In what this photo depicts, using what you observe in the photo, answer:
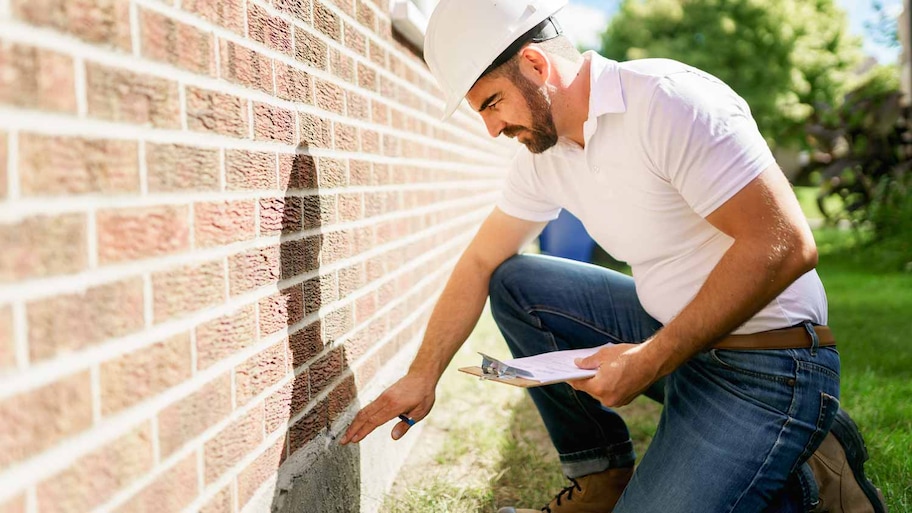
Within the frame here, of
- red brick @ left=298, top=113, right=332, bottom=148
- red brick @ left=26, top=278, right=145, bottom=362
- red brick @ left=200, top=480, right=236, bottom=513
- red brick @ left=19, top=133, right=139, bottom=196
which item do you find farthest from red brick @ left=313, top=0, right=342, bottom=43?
red brick @ left=200, top=480, right=236, bottom=513

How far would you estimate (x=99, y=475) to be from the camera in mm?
1028

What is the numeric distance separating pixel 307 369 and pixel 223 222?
1.94 feet

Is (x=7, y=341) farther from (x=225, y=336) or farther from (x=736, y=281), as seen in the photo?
(x=736, y=281)

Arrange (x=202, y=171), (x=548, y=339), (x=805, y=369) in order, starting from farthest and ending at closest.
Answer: (x=548, y=339) < (x=805, y=369) < (x=202, y=171)

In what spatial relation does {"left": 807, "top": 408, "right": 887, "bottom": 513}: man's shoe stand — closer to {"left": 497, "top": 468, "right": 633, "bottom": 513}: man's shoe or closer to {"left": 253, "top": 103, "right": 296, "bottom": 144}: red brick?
{"left": 497, "top": 468, "right": 633, "bottom": 513}: man's shoe

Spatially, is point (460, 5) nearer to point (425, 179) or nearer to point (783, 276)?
point (783, 276)

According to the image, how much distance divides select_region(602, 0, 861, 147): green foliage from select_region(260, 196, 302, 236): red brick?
2661 cm

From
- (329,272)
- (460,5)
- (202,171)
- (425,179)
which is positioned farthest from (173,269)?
(425,179)

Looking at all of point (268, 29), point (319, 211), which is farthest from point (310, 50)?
point (319, 211)

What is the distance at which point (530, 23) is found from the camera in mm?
2082

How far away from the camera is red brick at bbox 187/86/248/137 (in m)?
1.29

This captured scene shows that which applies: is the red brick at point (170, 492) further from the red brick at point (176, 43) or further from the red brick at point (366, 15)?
Answer: the red brick at point (366, 15)

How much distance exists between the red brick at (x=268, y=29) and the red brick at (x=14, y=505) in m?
0.97

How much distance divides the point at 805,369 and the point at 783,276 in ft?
0.96
